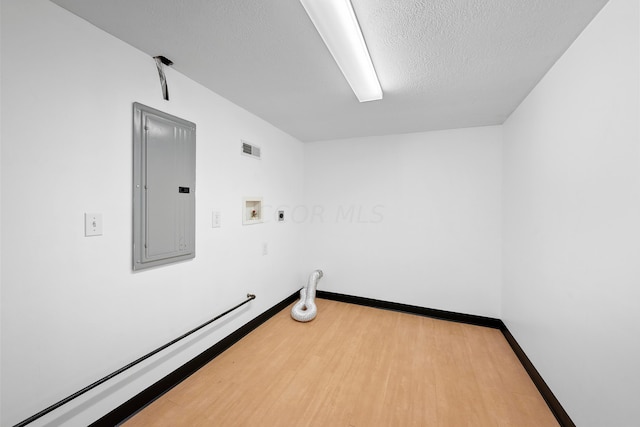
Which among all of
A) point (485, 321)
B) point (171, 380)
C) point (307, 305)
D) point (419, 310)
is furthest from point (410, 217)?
point (171, 380)

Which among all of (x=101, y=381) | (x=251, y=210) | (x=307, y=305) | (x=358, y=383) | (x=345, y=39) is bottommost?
(x=358, y=383)

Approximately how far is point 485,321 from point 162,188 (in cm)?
364

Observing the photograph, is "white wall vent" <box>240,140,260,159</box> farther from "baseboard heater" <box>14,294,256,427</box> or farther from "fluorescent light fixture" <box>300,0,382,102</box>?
"baseboard heater" <box>14,294,256,427</box>

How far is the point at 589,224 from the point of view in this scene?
52.5 inches

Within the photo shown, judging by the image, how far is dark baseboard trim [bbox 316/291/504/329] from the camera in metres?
2.90

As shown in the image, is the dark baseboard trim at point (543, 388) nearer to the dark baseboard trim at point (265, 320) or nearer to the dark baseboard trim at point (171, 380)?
the dark baseboard trim at point (265, 320)

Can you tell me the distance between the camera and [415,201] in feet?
10.6

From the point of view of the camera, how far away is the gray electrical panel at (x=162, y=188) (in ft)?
5.18

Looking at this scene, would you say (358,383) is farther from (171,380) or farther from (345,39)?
(345,39)

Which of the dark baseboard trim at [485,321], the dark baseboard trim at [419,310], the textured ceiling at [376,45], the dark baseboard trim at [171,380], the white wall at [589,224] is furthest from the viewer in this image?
the dark baseboard trim at [419,310]

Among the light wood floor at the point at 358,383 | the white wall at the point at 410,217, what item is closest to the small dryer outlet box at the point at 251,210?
the white wall at the point at 410,217

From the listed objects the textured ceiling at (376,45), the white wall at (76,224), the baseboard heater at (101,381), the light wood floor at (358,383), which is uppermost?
the textured ceiling at (376,45)

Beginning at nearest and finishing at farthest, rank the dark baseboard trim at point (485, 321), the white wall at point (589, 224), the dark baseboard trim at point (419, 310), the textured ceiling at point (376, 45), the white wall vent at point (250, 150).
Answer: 1. the white wall at point (589, 224)
2. the textured ceiling at point (376, 45)
3. the dark baseboard trim at point (485, 321)
4. the white wall vent at point (250, 150)
5. the dark baseboard trim at point (419, 310)

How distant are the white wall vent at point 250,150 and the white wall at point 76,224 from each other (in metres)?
0.50
